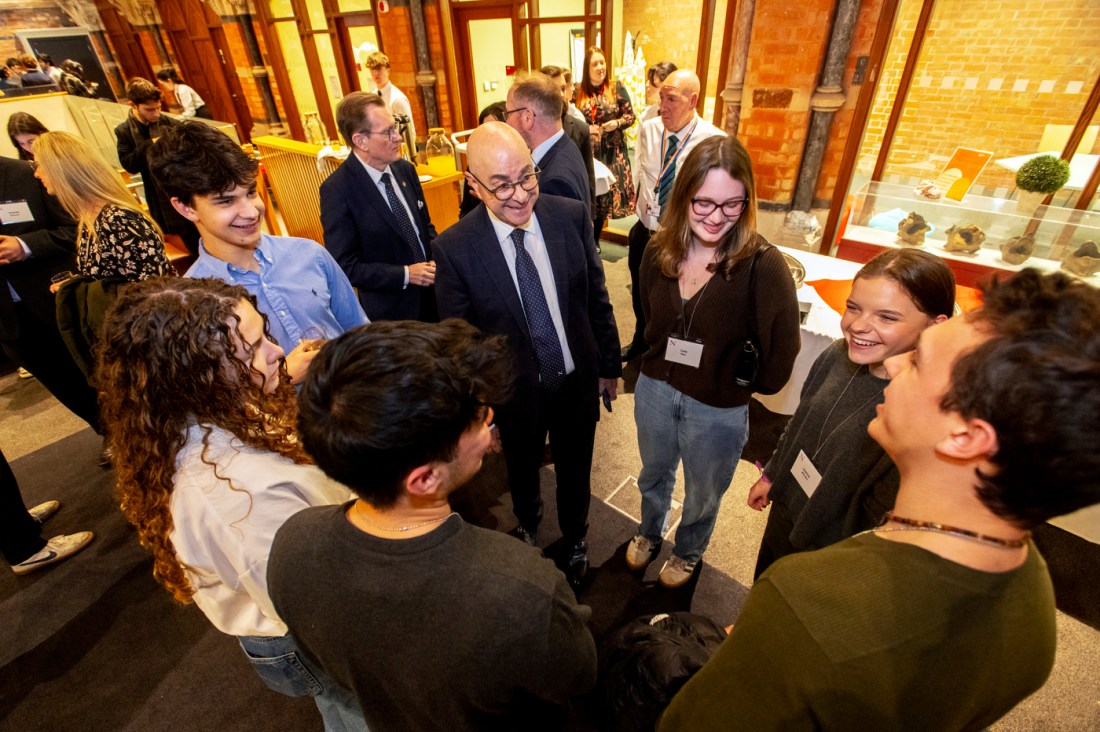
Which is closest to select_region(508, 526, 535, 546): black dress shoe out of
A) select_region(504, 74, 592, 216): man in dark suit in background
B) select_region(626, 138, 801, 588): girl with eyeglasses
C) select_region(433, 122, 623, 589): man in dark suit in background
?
select_region(433, 122, 623, 589): man in dark suit in background

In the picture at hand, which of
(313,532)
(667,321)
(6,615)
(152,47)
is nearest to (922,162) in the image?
(667,321)

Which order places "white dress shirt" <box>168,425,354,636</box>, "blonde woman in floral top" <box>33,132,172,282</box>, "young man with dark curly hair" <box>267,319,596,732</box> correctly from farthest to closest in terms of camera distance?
"blonde woman in floral top" <box>33,132,172,282</box>
"white dress shirt" <box>168,425,354,636</box>
"young man with dark curly hair" <box>267,319,596,732</box>

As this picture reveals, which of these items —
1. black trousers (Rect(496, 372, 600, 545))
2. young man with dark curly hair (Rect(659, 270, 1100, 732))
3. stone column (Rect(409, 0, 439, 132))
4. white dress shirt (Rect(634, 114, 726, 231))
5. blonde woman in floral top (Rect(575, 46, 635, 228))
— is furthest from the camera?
stone column (Rect(409, 0, 439, 132))

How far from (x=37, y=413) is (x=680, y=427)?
4.65 metres

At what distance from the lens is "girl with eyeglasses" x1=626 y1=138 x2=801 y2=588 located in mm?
1478

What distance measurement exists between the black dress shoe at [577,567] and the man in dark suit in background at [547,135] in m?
1.80

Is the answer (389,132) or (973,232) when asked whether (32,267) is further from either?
(973,232)

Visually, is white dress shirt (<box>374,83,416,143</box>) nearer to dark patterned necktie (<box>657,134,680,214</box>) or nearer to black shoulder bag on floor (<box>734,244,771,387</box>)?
dark patterned necktie (<box>657,134,680,214</box>)

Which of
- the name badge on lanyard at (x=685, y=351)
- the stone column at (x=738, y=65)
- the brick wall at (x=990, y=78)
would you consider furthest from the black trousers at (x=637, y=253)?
the brick wall at (x=990, y=78)

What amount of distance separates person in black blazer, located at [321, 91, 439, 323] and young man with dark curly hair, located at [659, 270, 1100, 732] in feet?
7.42

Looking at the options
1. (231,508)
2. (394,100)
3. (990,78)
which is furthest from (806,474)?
(990,78)

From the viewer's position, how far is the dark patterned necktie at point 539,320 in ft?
5.46

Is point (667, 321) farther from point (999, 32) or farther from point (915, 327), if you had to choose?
point (999, 32)

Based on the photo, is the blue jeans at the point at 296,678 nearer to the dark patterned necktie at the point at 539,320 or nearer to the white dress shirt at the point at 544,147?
the dark patterned necktie at the point at 539,320
